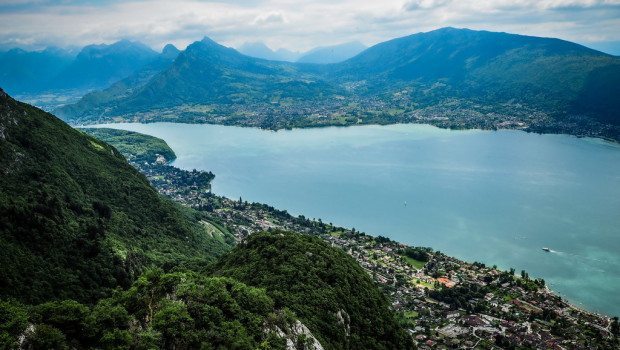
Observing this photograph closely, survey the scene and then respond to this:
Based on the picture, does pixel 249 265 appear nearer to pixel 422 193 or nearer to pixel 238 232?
pixel 238 232

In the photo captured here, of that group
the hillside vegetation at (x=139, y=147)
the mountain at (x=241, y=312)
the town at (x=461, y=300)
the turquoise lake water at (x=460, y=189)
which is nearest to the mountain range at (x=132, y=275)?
the mountain at (x=241, y=312)

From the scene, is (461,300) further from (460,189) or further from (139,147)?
(139,147)

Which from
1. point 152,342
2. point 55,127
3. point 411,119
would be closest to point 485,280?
point 152,342

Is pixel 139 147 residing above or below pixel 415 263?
above

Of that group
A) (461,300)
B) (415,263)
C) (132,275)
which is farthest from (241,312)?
(415,263)

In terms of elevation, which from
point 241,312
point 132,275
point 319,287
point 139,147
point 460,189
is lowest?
point 460,189

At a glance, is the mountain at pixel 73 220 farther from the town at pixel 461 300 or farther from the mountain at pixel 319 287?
the town at pixel 461 300
